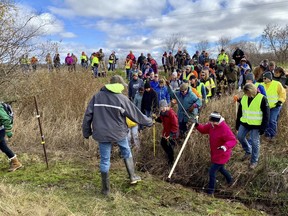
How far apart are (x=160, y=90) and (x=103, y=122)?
4.50 meters

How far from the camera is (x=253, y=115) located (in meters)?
5.68

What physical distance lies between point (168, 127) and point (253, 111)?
6.14ft

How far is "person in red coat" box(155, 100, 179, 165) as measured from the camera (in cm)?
624

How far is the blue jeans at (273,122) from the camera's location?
6.87 meters

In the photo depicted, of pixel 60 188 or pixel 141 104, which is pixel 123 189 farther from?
pixel 141 104

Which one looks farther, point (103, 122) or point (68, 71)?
point (68, 71)

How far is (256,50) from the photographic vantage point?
1607 inches

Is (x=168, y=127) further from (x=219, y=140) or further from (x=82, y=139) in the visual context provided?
(x=82, y=139)

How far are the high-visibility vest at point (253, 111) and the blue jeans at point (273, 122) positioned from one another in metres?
1.49

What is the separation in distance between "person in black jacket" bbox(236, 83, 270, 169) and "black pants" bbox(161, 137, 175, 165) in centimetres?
160

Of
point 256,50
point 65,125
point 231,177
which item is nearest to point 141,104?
point 65,125

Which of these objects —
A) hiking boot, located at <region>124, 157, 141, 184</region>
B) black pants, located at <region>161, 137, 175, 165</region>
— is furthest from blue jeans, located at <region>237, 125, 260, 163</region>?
hiking boot, located at <region>124, 157, 141, 184</region>

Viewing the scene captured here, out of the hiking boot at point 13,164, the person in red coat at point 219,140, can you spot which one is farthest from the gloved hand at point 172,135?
the hiking boot at point 13,164

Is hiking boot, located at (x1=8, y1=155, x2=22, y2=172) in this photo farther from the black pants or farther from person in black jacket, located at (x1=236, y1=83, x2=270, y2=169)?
person in black jacket, located at (x1=236, y1=83, x2=270, y2=169)
